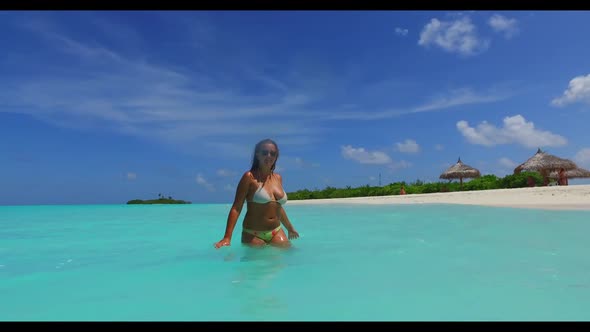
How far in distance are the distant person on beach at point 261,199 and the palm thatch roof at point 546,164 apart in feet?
112

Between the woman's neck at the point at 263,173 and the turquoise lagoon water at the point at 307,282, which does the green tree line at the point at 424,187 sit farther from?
the woman's neck at the point at 263,173

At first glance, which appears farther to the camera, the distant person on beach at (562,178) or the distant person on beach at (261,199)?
the distant person on beach at (562,178)

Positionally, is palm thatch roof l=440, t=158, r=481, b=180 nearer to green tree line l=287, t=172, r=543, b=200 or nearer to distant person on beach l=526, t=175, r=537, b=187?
green tree line l=287, t=172, r=543, b=200

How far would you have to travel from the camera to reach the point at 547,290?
3.13 m

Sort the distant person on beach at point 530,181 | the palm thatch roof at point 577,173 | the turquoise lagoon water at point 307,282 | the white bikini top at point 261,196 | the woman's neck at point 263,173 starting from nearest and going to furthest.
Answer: the turquoise lagoon water at point 307,282 → the white bikini top at point 261,196 → the woman's neck at point 263,173 → the distant person on beach at point 530,181 → the palm thatch roof at point 577,173

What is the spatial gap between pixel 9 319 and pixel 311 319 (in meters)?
2.12

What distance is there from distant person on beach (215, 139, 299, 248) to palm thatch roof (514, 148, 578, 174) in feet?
112

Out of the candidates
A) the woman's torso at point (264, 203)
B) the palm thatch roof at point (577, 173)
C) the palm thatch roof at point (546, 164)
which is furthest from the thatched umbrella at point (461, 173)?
the woman's torso at point (264, 203)

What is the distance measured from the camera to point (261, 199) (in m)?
5.10

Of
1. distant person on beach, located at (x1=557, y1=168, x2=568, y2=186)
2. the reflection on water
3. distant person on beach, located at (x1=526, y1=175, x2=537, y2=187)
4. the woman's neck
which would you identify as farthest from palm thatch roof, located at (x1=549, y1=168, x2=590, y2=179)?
the reflection on water

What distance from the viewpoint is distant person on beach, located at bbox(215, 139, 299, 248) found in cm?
512

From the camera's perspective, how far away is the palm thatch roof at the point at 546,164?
1278 inches
